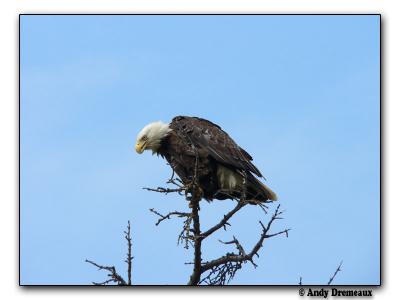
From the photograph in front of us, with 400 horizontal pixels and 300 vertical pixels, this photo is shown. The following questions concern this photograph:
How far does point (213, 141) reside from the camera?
10.2 m

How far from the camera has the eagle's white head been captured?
33.7 ft

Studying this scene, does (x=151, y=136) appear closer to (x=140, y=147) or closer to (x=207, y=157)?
(x=140, y=147)

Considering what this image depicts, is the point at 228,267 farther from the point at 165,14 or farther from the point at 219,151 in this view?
the point at 165,14

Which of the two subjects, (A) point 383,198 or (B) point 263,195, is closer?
(A) point 383,198

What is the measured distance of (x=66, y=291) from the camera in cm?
812

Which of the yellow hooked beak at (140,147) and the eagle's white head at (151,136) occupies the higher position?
the eagle's white head at (151,136)

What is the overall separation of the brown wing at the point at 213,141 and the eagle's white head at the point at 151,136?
0.15 m

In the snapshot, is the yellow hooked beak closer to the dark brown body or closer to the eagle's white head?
the eagle's white head

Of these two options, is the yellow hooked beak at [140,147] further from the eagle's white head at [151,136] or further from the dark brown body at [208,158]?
the dark brown body at [208,158]

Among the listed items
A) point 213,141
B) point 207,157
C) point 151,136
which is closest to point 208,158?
point 207,157

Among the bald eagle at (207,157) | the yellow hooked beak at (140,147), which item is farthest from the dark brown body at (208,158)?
the yellow hooked beak at (140,147)

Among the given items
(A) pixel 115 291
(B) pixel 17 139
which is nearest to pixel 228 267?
(A) pixel 115 291

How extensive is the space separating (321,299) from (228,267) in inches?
38.2

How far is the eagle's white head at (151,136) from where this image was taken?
10.3 metres
